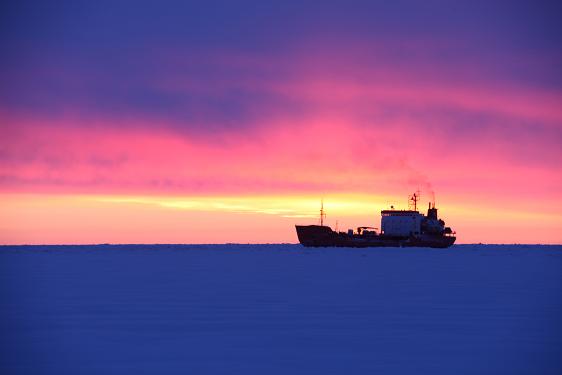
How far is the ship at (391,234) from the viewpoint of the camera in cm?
13288

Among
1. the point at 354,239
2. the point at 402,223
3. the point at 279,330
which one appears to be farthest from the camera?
the point at 354,239

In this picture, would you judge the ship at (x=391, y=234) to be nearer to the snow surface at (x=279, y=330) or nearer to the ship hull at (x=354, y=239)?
the ship hull at (x=354, y=239)

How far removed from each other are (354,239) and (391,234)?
622 cm

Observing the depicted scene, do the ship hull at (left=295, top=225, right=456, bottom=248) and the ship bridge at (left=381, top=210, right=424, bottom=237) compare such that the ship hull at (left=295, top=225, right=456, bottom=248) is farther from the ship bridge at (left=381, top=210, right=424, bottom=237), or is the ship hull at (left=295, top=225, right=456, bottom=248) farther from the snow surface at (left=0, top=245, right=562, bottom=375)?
the snow surface at (left=0, top=245, right=562, bottom=375)

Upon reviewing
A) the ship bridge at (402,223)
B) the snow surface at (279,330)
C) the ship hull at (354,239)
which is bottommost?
the snow surface at (279,330)

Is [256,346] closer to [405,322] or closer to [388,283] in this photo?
[405,322]

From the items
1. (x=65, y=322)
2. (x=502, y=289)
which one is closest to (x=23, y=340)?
(x=65, y=322)

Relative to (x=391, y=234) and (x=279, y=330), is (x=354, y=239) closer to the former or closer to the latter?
(x=391, y=234)

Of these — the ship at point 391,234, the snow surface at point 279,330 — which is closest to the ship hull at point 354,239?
the ship at point 391,234

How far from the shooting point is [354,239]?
135m

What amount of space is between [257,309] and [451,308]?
735 cm

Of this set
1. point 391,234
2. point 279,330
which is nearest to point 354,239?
point 391,234

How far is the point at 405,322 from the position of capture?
25844 millimetres

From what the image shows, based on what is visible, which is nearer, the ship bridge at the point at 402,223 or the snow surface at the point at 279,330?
the snow surface at the point at 279,330
